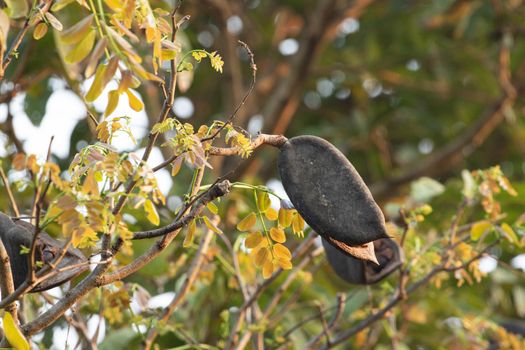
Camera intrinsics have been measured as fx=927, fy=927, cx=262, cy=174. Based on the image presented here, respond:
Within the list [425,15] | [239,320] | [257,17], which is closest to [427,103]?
[425,15]

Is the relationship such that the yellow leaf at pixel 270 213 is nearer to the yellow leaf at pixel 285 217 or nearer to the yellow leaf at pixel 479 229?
the yellow leaf at pixel 285 217

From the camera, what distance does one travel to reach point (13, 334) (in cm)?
93

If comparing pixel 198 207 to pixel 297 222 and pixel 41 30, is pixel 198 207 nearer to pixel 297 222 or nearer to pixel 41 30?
pixel 297 222

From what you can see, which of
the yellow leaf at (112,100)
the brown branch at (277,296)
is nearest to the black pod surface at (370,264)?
the brown branch at (277,296)

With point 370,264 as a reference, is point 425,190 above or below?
below

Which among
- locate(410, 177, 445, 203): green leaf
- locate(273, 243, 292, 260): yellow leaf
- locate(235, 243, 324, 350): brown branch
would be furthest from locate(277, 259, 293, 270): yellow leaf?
locate(410, 177, 445, 203): green leaf

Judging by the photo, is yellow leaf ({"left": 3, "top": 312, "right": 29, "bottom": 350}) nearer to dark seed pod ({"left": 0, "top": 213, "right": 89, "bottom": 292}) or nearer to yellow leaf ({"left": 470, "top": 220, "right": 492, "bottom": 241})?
dark seed pod ({"left": 0, "top": 213, "right": 89, "bottom": 292})

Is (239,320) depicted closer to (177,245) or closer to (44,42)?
(177,245)

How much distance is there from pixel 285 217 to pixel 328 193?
69mm

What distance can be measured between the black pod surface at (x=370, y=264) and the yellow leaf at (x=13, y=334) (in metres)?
0.53

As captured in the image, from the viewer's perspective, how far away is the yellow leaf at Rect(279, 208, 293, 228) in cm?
103

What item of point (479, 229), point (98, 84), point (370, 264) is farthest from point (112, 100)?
point (479, 229)

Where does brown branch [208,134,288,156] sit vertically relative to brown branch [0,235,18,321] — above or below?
above

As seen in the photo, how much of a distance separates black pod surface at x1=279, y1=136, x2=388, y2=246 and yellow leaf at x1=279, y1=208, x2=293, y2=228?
4cm
